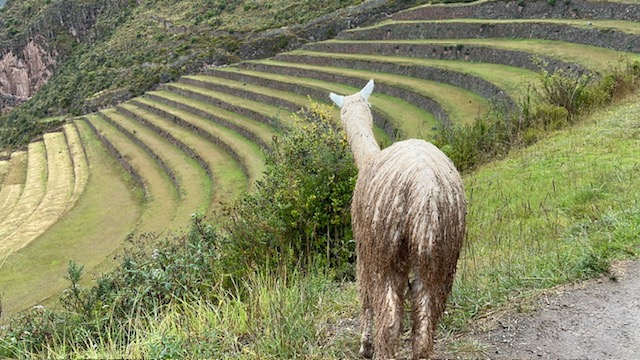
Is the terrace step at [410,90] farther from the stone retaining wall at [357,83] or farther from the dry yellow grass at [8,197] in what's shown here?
the dry yellow grass at [8,197]

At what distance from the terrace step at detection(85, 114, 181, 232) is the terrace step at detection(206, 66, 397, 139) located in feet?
17.7

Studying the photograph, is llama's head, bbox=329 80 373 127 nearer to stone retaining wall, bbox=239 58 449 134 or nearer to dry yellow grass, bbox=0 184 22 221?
stone retaining wall, bbox=239 58 449 134

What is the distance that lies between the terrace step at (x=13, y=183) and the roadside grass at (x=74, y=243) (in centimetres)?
334

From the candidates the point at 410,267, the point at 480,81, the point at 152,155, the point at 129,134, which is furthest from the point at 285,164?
the point at 129,134

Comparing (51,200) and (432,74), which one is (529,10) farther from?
(51,200)

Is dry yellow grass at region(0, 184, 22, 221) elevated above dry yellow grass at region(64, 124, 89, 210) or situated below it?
below

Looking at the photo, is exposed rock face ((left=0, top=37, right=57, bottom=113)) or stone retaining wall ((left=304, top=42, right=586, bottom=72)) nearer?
stone retaining wall ((left=304, top=42, right=586, bottom=72))

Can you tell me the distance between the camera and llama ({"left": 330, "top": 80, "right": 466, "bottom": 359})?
203cm

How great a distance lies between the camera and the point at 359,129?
10.3 ft

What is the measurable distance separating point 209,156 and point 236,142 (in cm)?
107

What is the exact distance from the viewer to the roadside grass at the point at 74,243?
11250mm

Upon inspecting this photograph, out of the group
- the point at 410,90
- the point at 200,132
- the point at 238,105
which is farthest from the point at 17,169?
the point at 410,90

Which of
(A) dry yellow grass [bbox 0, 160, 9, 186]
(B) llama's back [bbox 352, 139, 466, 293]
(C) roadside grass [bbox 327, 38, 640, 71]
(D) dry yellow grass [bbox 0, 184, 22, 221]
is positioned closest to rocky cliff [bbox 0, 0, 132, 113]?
(A) dry yellow grass [bbox 0, 160, 9, 186]

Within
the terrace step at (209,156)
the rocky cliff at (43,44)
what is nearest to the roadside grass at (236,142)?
the terrace step at (209,156)
